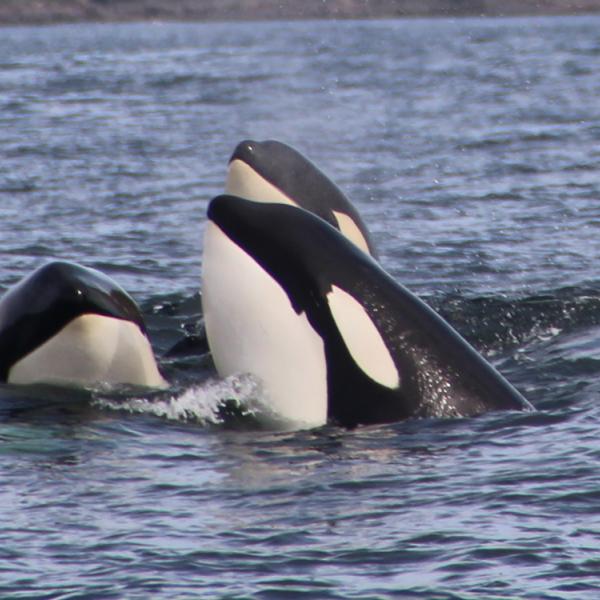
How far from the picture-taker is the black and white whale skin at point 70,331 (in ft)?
37.4

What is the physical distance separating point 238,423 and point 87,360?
1.29 meters

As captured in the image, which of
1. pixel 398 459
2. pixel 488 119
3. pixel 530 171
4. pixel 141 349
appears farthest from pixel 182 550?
pixel 488 119

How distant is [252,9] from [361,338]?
146183mm

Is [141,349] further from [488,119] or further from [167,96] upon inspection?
[167,96]

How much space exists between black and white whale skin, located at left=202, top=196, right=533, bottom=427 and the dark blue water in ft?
0.58

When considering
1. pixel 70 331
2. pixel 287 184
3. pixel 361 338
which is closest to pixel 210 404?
pixel 70 331

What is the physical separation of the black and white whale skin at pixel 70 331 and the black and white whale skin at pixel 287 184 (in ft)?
6.84

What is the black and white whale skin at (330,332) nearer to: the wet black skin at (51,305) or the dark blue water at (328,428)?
the dark blue water at (328,428)

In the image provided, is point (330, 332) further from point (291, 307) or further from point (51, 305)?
point (51, 305)

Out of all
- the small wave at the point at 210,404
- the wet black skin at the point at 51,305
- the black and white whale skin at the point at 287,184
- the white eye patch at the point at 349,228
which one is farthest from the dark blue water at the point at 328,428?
the white eye patch at the point at 349,228

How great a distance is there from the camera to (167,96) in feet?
152

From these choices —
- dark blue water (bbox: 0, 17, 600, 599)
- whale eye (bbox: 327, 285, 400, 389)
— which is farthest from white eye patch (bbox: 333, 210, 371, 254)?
whale eye (bbox: 327, 285, 400, 389)

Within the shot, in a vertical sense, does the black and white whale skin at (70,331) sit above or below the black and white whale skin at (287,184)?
below

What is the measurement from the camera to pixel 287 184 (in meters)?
13.6
